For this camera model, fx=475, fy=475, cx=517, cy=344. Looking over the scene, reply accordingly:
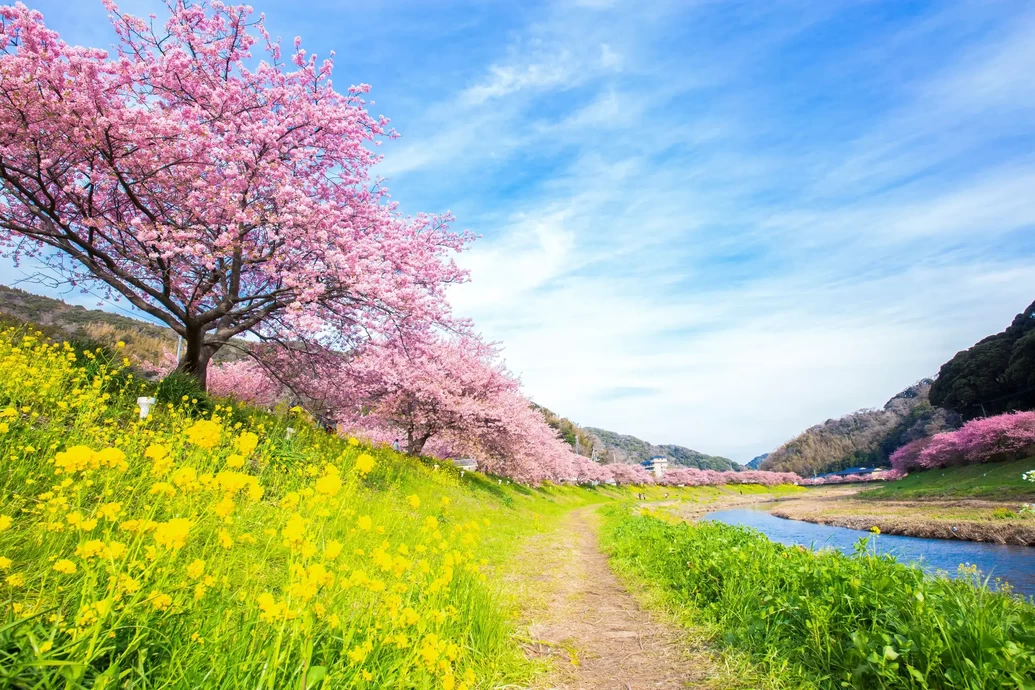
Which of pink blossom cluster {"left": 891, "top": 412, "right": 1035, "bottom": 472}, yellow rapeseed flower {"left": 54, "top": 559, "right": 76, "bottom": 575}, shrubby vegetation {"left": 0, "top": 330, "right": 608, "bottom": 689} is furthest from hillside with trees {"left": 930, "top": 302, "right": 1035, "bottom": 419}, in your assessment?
yellow rapeseed flower {"left": 54, "top": 559, "right": 76, "bottom": 575}

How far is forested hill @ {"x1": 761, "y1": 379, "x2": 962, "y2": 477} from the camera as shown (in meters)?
84.6

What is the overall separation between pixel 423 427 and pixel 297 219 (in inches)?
613

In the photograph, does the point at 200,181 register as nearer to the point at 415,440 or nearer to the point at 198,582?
the point at 198,582

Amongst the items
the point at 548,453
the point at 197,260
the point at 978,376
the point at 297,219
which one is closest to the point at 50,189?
the point at 197,260

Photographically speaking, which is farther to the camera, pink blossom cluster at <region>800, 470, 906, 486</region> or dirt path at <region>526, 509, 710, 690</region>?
pink blossom cluster at <region>800, 470, 906, 486</region>

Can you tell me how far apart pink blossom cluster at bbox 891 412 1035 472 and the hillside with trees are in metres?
6.59

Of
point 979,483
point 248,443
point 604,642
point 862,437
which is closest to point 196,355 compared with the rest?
point 248,443

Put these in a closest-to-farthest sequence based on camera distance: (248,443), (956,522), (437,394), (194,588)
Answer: (194,588) < (248,443) < (956,522) < (437,394)

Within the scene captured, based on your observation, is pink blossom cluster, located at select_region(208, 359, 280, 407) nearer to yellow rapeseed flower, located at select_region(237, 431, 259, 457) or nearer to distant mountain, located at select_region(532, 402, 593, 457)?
yellow rapeseed flower, located at select_region(237, 431, 259, 457)

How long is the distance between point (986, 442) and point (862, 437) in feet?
300

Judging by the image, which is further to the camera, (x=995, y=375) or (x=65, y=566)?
(x=995, y=375)

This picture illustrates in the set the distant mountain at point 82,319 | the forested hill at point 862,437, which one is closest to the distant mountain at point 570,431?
the forested hill at point 862,437

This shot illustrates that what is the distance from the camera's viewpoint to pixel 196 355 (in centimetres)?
1179

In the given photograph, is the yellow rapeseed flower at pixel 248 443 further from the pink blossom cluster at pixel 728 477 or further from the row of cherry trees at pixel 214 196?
the pink blossom cluster at pixel 728 477
